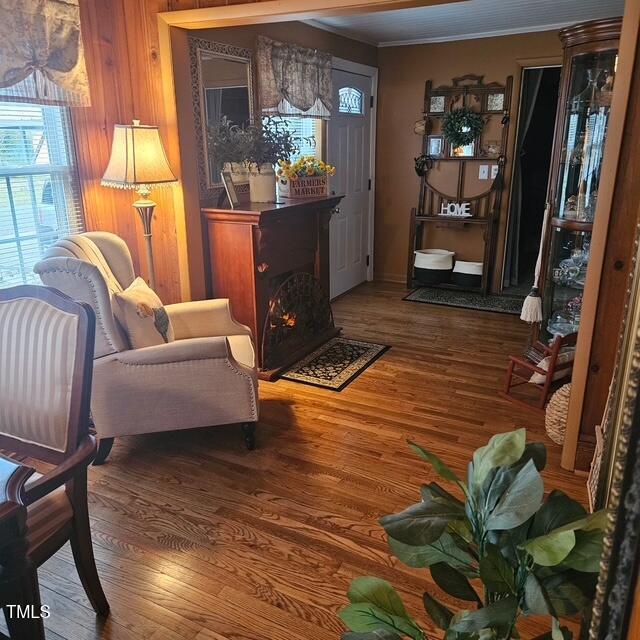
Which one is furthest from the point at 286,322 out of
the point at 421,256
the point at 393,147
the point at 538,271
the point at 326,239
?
the point at 393,147

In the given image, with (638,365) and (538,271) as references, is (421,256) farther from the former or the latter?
(638,365)

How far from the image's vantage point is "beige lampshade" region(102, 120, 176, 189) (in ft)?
8.87

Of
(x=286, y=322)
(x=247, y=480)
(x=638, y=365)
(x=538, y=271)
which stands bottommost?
(x=247, y=480)

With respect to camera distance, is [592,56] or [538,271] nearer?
[592,56]

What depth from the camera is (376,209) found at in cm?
593

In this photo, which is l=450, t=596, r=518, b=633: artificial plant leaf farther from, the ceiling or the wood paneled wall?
the ceiling

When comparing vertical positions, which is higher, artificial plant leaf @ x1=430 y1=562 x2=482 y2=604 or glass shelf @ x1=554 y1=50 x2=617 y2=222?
glass shelf @ x1=554 y1=50 x2=617 y2=222

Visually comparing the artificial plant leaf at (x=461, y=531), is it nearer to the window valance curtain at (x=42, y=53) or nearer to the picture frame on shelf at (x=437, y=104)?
the window valance curtain at (x=42, y=53)

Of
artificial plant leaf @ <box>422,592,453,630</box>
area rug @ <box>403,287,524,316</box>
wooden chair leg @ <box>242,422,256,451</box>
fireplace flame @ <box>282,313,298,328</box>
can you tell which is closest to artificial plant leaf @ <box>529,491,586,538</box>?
artificial plant leaf @ <box>422,592,453,630</box>

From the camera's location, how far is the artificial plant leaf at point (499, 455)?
843mm

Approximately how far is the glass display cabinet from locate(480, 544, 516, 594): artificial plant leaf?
283cm

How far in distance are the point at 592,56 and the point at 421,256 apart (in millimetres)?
2667

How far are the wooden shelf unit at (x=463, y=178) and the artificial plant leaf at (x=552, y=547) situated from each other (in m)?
4.83

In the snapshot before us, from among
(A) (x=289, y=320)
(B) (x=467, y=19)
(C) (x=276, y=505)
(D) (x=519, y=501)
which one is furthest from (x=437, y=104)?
(D) (x=519, y=501)
